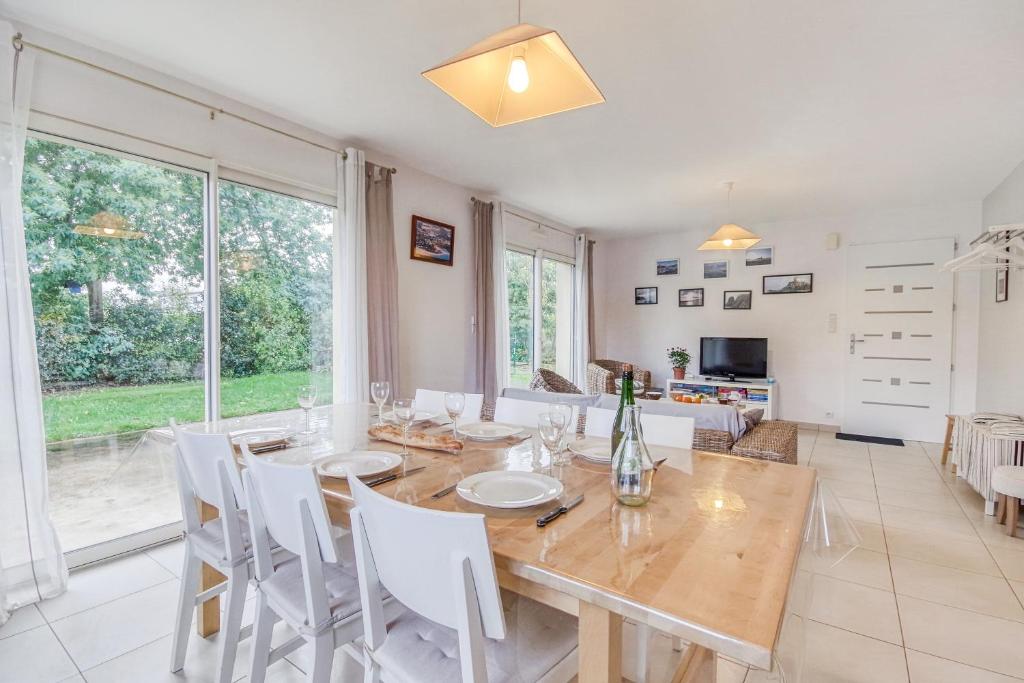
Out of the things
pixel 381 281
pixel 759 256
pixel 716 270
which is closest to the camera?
Answer: pixel 381 281

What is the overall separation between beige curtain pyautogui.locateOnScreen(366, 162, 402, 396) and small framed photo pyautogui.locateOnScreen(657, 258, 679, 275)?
4.16m

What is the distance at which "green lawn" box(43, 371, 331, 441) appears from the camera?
7.75 ft

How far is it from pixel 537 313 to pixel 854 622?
4168 millimetres

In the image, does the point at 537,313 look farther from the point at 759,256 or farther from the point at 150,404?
the point at 150,404

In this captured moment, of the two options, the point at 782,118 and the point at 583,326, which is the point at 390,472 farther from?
the point at 583,326

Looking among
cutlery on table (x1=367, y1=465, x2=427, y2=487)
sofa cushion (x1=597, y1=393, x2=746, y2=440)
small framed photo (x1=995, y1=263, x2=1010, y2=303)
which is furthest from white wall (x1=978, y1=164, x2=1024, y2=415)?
cutlery on table (x1=367, y1=465, x2=427, y2=487)

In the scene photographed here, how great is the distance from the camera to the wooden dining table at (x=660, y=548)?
735 mm

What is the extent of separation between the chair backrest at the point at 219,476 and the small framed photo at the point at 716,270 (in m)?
6.08

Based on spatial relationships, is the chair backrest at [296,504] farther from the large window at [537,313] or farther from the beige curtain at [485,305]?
the large window at [537,313]

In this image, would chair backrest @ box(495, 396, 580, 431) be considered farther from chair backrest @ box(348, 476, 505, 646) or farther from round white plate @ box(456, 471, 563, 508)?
chair backrest @ box(348, 476, 505, 646)

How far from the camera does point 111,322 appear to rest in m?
2.47

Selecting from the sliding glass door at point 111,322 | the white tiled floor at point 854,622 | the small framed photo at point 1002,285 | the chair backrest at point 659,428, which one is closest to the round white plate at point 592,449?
the chair backrest at point 659,428

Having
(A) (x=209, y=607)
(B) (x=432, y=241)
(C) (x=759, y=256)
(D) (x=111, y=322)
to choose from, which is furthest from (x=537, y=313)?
(A) (x=209, y=607)

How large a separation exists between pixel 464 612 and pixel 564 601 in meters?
0.19
